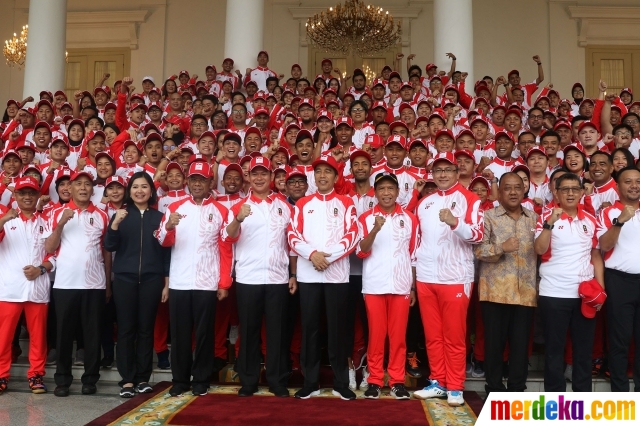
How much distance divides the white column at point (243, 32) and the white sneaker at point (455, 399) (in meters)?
8.61

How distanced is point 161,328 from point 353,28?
823cm

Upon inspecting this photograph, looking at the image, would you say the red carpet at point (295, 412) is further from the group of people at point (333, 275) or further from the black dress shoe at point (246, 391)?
the group of people at point (333, 275)

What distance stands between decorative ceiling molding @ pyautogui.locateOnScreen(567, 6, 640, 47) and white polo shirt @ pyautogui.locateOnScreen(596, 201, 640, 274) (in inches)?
519

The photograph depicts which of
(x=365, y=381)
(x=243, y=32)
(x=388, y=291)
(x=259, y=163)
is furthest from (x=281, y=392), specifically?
(x=243, y=32)

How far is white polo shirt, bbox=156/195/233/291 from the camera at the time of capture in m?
5.77

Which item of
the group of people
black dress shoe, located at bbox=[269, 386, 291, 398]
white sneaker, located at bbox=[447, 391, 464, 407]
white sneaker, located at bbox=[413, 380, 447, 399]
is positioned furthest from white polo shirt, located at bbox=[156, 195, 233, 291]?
white sneaker, located at bbox=[447, 391, 464, 407]

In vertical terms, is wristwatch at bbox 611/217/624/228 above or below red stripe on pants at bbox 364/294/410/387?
above

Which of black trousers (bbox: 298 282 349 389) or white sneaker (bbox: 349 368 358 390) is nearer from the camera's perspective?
black trousers (bbox: 298 282 349 389)

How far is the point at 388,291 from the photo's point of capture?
18.4 feet

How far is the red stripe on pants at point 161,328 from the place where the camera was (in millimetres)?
6371

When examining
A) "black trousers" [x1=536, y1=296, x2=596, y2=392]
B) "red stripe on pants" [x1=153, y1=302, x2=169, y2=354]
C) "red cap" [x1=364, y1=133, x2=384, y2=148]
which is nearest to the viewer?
"black trousers" [x1=536, y1=296, x2=596, y2=392]

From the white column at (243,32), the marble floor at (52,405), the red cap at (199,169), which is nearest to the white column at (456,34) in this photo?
the white column at (243,32)

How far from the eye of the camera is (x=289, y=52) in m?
17.8

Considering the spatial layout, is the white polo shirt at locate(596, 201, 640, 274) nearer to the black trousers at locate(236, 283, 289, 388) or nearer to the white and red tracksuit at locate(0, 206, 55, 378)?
the black trousers at locate(236, 283, 289, 388)
